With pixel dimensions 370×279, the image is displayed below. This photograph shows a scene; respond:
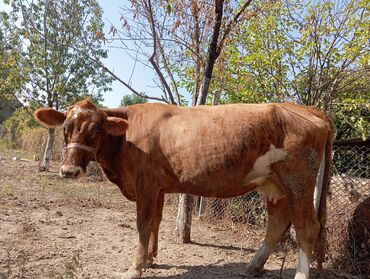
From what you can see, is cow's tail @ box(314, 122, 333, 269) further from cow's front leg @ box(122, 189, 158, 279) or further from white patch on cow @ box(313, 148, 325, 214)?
cow's front leg @ box(122, 189, 158, 279)

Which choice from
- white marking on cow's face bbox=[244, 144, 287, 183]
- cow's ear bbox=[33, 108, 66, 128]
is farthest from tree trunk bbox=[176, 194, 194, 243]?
cow's ear bbox=[33, 108, 66, 128]

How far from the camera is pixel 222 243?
564 cm

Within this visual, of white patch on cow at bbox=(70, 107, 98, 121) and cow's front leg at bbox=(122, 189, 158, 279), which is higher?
white patch on cow at bbox=(70, 107, 98, 121)

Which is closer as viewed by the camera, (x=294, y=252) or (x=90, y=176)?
(x=294, y=252)

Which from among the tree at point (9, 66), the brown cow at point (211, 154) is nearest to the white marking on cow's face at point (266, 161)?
the brown cow at point (211, 154)

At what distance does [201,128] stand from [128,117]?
89cm

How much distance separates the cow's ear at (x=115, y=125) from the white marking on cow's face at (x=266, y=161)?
4.69 ft

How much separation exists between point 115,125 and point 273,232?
2.25m

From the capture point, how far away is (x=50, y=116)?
4.07 meters

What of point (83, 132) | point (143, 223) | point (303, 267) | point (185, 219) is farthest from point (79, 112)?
point (303, 267)

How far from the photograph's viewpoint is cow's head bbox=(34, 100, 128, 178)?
12.3ft

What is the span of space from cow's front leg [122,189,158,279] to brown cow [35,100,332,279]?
1 cm

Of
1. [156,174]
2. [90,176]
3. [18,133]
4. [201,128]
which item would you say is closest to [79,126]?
[156,174]

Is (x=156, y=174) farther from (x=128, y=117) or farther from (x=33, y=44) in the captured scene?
(x=33, y=44)
